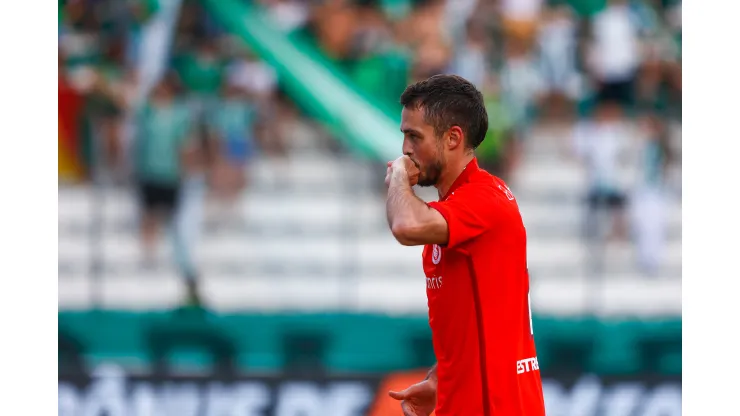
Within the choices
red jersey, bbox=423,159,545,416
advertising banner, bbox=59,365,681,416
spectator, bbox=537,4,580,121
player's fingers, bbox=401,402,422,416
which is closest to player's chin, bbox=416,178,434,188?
red jersey, bbox=423,159,545,416

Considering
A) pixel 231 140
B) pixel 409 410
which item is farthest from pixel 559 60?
pixel 409 410

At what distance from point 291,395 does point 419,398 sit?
3.98 metres

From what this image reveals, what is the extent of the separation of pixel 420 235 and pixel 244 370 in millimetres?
4863

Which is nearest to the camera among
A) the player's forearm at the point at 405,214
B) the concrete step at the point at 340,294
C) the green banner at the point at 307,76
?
the player's forearm at the point at 405,214

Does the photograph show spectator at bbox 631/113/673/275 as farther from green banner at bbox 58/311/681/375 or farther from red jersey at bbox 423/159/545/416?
red jersey at bbox 423/159/545/416

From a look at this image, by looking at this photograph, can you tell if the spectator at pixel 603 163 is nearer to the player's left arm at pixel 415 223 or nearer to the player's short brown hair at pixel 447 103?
the player's short brown hair at pixel 447 103

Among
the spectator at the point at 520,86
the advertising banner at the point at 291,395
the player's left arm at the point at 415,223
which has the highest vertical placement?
the spectator at the point at 520,86

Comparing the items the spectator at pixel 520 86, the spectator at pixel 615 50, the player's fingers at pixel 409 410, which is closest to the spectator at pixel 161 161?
the spectator at pixel 520 86

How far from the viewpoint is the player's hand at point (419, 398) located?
11.8 feet

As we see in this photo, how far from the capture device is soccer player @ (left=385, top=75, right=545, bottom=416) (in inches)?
126

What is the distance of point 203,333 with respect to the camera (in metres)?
7.99

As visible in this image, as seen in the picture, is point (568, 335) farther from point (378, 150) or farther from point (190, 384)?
point (190, 384)

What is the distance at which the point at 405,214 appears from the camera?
3123mm

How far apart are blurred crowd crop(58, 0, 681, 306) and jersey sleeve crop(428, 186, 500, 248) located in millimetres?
5247
